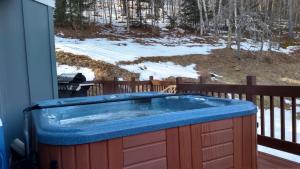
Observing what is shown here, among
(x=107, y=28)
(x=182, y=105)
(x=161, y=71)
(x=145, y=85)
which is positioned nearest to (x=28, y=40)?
(x=182, y=105)

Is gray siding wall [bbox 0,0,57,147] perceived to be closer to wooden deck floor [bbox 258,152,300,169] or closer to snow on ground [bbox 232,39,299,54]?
wooden deck floor [bbox 258,152,300,169]

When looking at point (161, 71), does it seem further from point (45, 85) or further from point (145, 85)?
point (45, 85)

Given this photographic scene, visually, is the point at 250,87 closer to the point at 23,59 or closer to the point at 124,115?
the point at 124,115

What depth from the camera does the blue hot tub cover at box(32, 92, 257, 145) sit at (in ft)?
7.11

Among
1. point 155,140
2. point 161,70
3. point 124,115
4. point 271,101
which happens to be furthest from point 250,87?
point 161,70

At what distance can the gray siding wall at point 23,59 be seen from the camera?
11.7 ft

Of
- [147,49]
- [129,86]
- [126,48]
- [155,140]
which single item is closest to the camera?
[155,140]

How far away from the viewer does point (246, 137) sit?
2.85m

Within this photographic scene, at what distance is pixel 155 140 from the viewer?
2.42m

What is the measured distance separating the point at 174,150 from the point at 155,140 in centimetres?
18

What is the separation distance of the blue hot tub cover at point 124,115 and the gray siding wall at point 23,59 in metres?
0.68

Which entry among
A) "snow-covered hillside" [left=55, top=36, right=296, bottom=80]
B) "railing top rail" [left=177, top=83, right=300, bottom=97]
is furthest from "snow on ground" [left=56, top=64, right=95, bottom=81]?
"railing top rail" [left=177, top=83, right=300, bottom=97]

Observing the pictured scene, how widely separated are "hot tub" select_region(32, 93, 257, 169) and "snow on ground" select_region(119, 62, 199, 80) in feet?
32.8

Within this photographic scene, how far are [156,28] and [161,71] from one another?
10.1 metres
